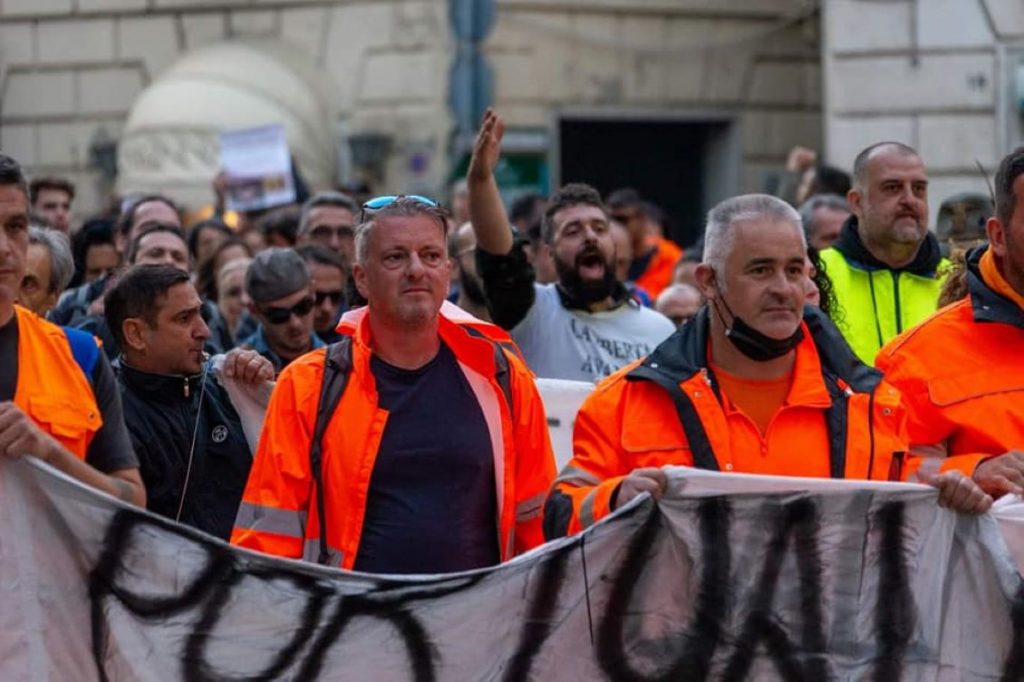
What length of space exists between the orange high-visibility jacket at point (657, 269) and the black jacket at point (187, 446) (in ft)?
19.4

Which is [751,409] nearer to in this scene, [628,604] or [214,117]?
[628,604]

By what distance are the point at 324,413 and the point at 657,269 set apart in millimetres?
7449

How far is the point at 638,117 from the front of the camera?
732 inches

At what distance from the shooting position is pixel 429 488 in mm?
5508

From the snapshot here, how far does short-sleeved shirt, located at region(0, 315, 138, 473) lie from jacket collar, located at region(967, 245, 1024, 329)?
81.0 inches

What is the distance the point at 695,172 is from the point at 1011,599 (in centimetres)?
1421

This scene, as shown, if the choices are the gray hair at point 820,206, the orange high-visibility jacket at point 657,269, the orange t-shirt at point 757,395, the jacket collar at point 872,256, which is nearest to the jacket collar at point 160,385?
the orange t-shirt at point 757,395

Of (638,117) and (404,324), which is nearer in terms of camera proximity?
(404,324)

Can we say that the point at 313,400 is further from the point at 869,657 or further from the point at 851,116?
the point at 851,116

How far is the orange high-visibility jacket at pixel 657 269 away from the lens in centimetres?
1258

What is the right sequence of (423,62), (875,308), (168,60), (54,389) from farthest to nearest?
(168,60) < (423,62) < (875,308) < (54,389)

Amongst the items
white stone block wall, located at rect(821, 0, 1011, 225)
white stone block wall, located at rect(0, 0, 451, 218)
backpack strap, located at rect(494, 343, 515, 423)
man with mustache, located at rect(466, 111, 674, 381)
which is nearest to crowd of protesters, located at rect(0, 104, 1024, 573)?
backpack strap, located at rect(494, 343, 515, 423)

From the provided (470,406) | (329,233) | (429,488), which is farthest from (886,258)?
(329,233)

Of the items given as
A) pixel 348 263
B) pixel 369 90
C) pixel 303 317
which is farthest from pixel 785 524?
pixel 369 90
